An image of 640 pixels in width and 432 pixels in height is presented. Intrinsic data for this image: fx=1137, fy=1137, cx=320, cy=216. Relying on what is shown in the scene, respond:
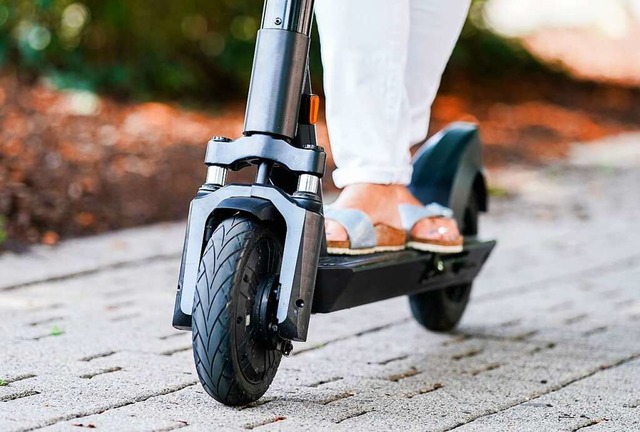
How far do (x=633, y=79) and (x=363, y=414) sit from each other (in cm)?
1082

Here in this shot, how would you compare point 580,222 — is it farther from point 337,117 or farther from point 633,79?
point 633,79

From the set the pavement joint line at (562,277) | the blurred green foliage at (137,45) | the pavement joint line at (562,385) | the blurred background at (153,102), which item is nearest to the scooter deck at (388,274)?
the pavement joint line at (562,385)

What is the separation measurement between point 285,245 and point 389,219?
1.79 feet

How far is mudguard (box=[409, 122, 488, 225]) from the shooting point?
3027 millimetres

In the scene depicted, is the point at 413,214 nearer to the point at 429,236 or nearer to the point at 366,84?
the point at 429,236

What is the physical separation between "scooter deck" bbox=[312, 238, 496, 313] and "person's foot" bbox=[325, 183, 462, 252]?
1.5 inches

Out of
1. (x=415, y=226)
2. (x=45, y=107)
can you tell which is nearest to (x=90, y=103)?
(x=45, y=107)

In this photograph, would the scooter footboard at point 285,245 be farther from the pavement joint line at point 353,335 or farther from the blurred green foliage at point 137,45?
the blurred green foliage at point 137,45

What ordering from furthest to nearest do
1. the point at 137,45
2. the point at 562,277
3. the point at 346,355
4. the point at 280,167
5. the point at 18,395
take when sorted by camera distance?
the point at 137,45 → the point at 562,277 → the point at 346,355 → the point at 280,167 → the point at 18,395

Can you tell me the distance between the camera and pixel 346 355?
270 cm

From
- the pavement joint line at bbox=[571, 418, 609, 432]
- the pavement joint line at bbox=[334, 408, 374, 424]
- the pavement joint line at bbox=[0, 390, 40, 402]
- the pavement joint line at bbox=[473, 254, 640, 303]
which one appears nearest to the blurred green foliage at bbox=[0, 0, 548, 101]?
the pavement joint line at bbox=[473, 254, 640, 303]

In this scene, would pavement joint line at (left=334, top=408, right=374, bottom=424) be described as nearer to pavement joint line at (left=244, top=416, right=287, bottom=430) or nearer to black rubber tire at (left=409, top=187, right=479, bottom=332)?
pavement joint line at (left=244, top=416, right=287, bottom=430)

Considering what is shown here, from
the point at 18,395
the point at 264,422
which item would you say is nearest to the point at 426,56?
the point at 264,422

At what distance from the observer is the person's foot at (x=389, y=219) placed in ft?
7.96
